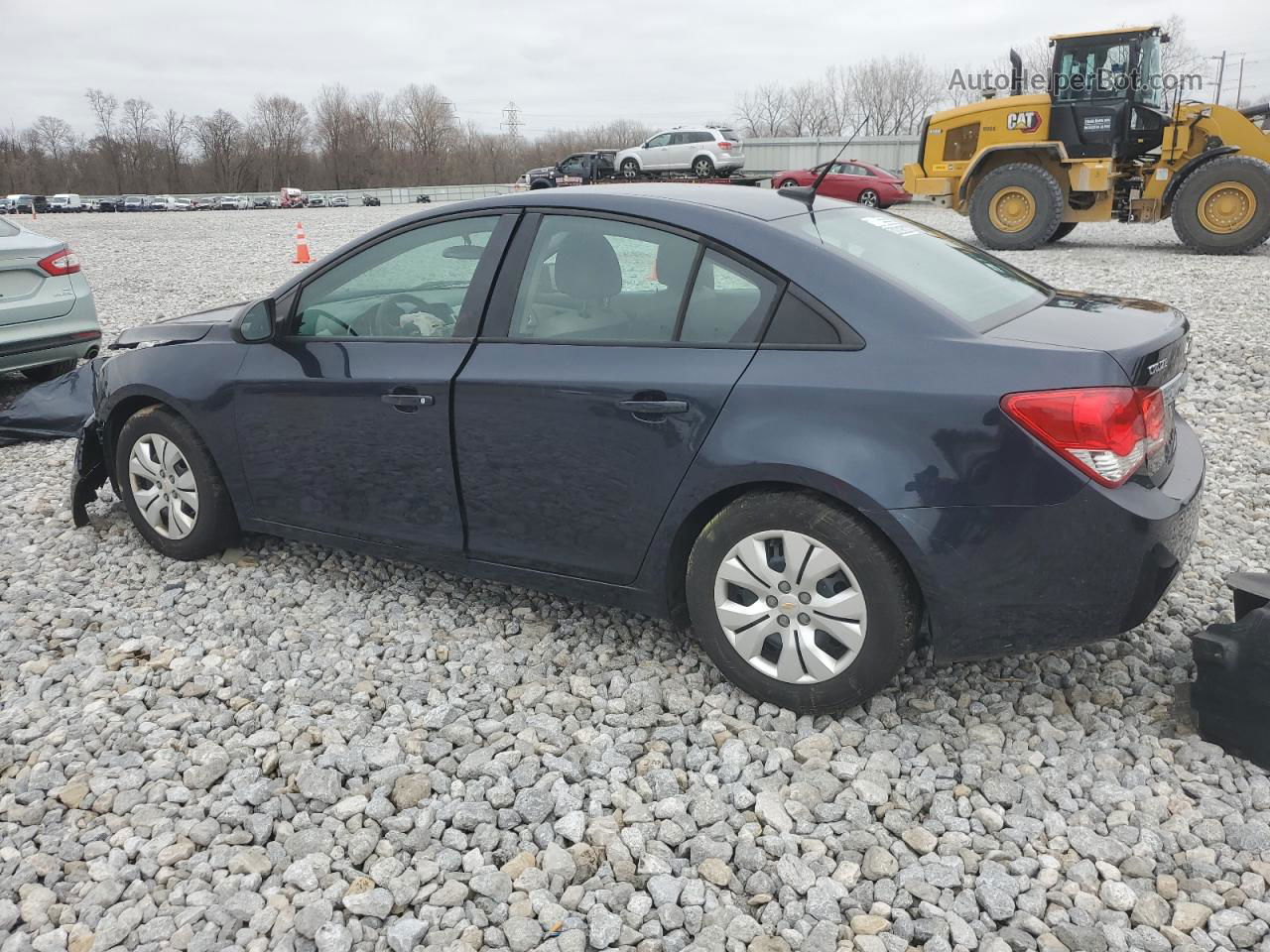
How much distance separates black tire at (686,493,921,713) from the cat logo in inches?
543

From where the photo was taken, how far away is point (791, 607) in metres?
2.94

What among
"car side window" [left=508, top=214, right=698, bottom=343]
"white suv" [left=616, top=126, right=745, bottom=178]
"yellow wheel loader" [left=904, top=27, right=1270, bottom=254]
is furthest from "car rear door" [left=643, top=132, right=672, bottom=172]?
"car side window" [left=508, top=214, right=698, bottom=343]

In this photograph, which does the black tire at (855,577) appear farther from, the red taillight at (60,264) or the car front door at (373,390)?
the red taillight at (60,264)

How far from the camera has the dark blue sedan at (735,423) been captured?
2.65m

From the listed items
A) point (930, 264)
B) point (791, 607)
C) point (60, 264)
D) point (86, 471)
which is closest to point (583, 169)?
point (60, 264)

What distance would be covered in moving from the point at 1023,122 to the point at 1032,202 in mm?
1191

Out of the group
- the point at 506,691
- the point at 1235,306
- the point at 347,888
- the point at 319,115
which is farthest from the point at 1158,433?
the point at 319,115

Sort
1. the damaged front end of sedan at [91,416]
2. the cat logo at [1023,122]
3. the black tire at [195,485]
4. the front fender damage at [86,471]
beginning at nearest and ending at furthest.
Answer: the black tire at [195,485] → the damaged front end of sedan at [91,416] → the front fender damage at [86,471] → the cat logo at [1023,122]

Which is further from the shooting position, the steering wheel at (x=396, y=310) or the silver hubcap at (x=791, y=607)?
the steering wheel at (x=396, y=310)

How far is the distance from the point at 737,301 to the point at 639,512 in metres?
0.73

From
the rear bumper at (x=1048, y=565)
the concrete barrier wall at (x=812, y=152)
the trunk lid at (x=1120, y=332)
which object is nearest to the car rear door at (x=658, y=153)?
the concrete barrier wall at (x=812, y=152)

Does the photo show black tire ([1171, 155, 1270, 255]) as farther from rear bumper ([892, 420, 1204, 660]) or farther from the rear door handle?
the rear door handle

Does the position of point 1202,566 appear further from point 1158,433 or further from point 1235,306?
point 1235,306

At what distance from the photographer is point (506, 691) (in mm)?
3332
